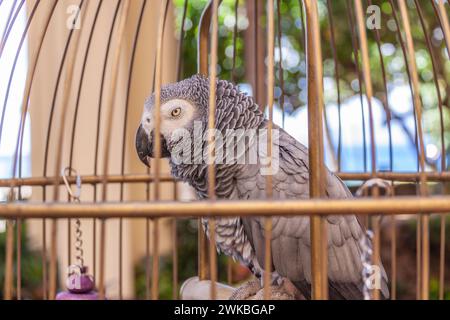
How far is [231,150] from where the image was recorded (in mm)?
794

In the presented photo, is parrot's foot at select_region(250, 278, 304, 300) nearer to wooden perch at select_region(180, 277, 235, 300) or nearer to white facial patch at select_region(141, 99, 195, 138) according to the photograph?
wooden perch at select_region(180, 277, 235, 300)

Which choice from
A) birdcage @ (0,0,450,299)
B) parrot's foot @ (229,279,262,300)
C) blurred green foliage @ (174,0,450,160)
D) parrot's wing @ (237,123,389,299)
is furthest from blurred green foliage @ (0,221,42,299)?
parrot's wing @ (237,123,389,299)

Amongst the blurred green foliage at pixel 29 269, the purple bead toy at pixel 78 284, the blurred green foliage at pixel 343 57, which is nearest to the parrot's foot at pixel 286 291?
the purple bead toy at pixel 78 284

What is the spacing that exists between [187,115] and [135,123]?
181 centimetres

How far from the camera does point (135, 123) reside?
2.57m

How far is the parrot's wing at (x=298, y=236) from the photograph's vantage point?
0.79 meters

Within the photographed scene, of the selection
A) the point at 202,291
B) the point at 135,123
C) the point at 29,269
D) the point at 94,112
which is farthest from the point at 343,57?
the point at 202,291

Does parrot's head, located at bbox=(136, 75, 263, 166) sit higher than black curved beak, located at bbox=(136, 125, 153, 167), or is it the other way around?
parrot's head, located at bbox=(136, 75, 263, 166)

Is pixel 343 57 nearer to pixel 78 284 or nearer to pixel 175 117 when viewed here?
pixel 175 117

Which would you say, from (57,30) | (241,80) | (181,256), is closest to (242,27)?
(241,80)

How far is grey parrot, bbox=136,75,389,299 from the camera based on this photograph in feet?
2.59

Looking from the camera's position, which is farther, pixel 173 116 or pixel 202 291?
pixel 202 291

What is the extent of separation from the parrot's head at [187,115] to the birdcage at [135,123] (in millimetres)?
59

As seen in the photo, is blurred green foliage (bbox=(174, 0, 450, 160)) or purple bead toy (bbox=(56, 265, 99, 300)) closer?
purple bead toy (bbox=(56, 265, 99, 300))
